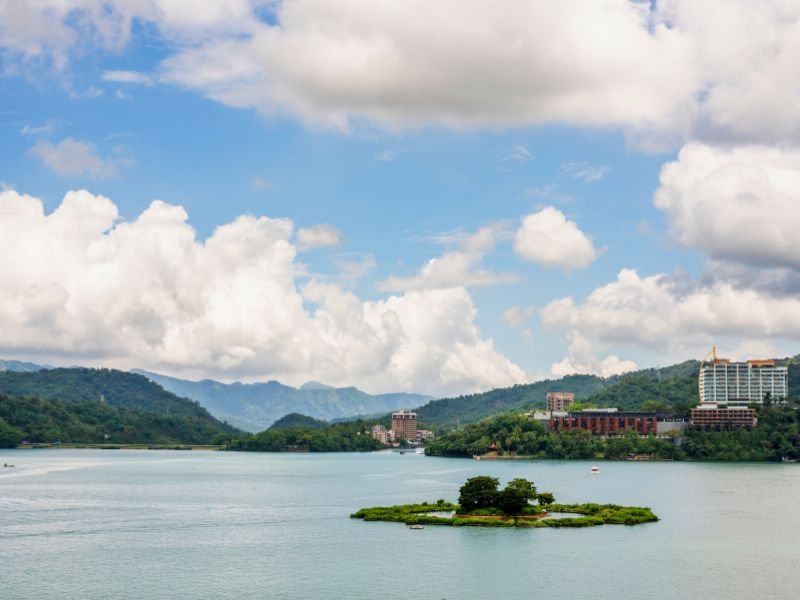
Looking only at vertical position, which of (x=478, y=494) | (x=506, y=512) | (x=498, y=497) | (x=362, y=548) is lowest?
(x=362, y=548)

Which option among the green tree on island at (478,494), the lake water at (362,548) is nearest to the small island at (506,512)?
the green tree on island at (478,494)

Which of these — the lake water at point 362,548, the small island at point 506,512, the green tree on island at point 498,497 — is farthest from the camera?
the green tree on island at point 498,497

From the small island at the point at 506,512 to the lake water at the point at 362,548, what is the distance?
2018 millimetres

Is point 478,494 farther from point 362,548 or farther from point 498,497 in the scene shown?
point 362,548

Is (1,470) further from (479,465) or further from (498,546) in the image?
(498,546)

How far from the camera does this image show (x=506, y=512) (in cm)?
9006

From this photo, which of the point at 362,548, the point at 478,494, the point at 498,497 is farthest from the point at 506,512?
the point at 362,548

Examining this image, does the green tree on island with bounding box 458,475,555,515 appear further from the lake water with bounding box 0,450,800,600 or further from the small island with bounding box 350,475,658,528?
the lake water with bounding box 0,450,800,600

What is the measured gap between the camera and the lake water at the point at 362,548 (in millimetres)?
64750

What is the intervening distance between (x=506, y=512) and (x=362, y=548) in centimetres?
1699

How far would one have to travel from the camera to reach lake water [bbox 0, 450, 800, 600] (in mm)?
64750

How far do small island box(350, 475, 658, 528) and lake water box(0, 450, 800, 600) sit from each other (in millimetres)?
2018

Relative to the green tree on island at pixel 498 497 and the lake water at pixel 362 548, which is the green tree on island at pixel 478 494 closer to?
the green tree on island at pixel 498 497

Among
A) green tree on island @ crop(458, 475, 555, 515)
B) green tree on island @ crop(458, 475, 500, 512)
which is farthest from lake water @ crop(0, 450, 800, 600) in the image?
green tree on island @ crop(458, 475, 500, 512)
